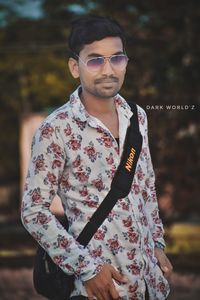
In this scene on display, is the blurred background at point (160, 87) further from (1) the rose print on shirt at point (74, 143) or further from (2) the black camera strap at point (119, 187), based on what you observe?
(1) the rose print on shirt at point (74, 143)

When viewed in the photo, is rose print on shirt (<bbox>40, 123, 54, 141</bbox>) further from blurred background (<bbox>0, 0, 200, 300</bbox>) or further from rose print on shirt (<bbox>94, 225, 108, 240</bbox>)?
blurred background (<bbox>0, 0, 200, 300</bbox>)

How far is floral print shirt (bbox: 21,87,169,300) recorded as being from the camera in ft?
8.20

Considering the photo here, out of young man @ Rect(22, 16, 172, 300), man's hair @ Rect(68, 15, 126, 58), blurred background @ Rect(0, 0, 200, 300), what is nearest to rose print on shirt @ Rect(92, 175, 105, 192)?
young man @ Rect(22, 16, 172, 300)

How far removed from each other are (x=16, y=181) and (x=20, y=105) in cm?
442

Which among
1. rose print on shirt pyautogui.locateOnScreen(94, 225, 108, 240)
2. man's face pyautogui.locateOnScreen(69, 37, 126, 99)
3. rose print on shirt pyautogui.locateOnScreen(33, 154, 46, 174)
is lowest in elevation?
rose print on shirt pyautogui.locateOnScreen(94, 225, 108, 240)

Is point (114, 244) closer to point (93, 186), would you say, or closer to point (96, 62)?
point (93, 186)

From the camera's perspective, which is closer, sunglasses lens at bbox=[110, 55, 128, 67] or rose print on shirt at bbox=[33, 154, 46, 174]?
rose print on shirt at bbox=[33, 154, 46, 174]

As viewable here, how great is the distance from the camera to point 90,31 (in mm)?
2656

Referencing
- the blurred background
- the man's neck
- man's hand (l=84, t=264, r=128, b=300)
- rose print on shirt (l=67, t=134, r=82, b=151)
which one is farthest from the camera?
the blurred background

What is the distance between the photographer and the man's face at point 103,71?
2.65 metres

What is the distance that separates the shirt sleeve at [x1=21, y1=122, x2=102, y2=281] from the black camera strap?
68mm

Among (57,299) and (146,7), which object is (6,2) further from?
(57,299)

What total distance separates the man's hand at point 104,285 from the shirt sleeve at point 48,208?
2 cm

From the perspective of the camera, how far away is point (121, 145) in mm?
2674
